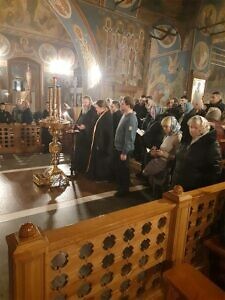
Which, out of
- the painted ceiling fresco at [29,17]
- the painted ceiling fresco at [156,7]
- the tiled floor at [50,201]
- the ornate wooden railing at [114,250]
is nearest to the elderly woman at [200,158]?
the ornate wooden railing at [114,250]

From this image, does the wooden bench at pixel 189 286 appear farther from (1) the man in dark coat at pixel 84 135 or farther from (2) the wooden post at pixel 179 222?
(1) the man in dark coat at pixel 84 135

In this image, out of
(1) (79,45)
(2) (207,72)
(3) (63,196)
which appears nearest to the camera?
(3) (63,196)

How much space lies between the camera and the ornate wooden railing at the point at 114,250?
122 cm

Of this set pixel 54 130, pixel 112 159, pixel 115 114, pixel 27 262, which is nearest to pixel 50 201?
pixel 54 130

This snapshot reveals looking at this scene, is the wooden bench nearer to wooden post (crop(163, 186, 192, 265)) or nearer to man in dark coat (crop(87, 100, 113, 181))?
wooden post (crop(163, 186, 192, 265))

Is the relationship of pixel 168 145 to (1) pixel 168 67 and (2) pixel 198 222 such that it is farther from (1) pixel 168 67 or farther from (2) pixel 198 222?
(1) pixel 168 67

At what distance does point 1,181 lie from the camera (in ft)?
15.5

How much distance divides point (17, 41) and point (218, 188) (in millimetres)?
11460

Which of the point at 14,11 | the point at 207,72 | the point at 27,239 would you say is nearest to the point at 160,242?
the point at 27,239

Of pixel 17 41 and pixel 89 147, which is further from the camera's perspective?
pixel 17 41

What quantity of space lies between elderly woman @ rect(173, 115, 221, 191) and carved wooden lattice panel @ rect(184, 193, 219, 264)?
16.2 inches

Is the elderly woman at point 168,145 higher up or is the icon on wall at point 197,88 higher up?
the icon on wall at point 197,88

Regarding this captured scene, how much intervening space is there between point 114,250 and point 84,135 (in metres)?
3.73

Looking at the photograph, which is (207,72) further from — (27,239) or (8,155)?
(27,239)
